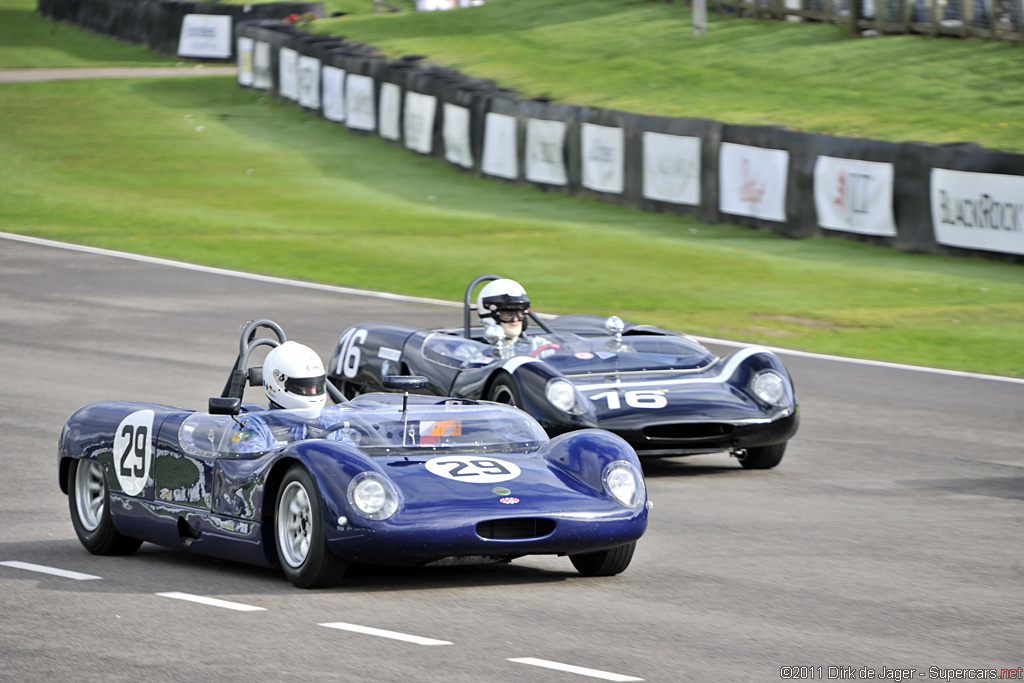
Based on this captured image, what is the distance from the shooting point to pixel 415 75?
32.0 m

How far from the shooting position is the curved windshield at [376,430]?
26.1ft

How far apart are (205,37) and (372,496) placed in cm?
4333

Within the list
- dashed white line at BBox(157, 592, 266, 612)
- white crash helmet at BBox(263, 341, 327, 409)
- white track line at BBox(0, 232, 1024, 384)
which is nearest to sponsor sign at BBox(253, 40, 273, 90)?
white track line at BBox(0, 232, 1024, 384)

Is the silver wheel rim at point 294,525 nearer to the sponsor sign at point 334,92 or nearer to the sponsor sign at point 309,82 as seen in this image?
the sponsor sign at point 334,92

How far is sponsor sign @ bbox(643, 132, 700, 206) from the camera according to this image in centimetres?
2530

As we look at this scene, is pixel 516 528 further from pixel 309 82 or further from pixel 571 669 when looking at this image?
pixel 309 82

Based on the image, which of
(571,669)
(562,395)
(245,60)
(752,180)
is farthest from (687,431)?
(245,60)

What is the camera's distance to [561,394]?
11.1 metres

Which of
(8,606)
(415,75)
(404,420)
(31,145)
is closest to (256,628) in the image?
(8,606)

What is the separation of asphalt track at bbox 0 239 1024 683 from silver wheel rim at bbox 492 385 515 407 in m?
1.13

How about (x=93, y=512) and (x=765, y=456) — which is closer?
(x=93, y=512)

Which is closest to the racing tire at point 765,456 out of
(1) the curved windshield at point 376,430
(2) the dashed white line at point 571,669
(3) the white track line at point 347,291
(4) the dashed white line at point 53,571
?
(1) the curved windshield at point 376,430

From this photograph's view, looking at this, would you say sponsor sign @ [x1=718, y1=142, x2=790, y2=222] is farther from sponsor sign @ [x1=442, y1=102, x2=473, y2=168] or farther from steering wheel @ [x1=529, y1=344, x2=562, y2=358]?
steering wheel @ [x1=529, y1=344, x2=562, y2=358]

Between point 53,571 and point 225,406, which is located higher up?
point 225,406
